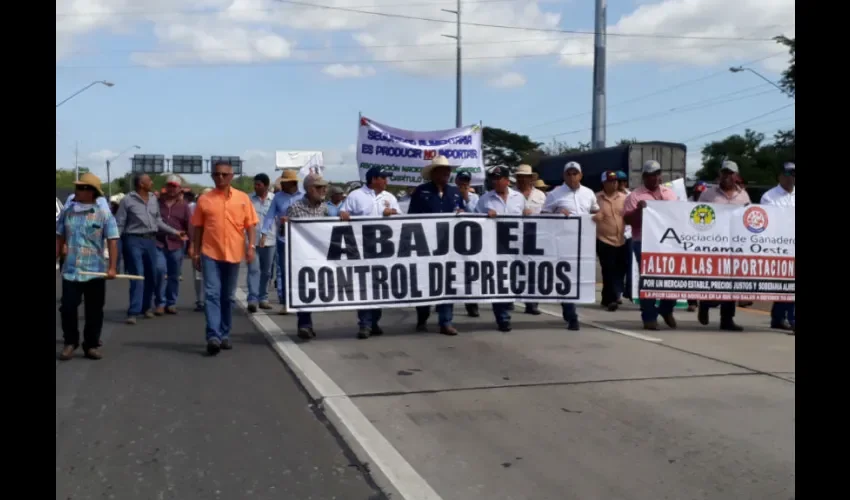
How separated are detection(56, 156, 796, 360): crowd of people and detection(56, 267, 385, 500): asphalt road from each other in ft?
2.50

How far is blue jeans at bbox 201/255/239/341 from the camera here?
8594 millimetres

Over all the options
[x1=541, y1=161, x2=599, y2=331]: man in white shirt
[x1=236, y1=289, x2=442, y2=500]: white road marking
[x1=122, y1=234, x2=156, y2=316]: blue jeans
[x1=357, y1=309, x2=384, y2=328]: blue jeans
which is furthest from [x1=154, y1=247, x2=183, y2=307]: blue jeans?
[x1=541, y1=161, x2=599, y2=331]: man in white shirt

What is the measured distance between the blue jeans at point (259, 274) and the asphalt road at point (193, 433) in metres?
3.32

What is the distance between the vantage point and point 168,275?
12312 mm

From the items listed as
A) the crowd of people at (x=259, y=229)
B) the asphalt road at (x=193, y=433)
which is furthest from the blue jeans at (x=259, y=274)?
the asphalt road at (x=193, y=433)

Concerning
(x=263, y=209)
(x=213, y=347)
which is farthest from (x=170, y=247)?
(x=213, y=347)

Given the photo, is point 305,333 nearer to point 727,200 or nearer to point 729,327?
point 729,327

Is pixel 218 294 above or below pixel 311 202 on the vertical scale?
below

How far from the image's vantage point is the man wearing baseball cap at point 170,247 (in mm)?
11969

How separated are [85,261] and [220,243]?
4.17ft

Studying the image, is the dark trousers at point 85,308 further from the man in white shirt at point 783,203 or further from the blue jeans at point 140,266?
the man in white shirt at point 783,203

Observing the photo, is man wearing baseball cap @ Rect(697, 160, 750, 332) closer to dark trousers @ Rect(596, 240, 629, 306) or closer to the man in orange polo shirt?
dark trousers @ Rect(596, 240, 629, 306)
